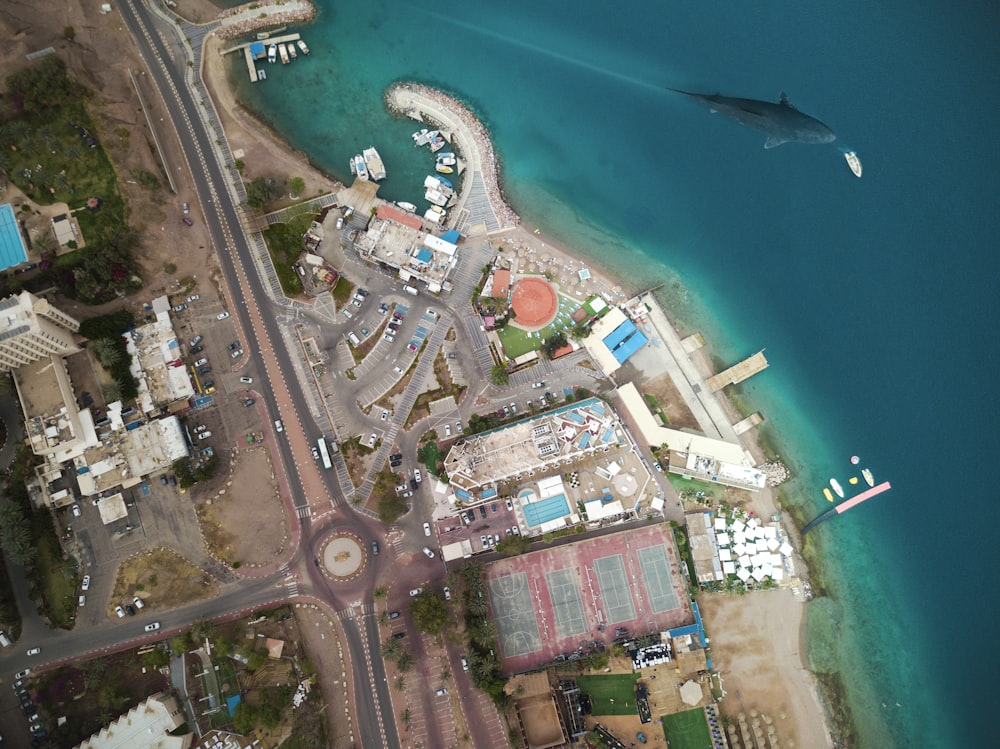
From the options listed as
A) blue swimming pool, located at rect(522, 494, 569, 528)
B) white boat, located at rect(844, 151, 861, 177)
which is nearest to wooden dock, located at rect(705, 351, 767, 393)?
blue swimming pool, located at rect(522, 494, 569, 528)

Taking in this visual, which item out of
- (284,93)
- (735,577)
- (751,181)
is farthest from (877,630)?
(284,93)

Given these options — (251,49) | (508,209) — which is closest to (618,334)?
(508,209)

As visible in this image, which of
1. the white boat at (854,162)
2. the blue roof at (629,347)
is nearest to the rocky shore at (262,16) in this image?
the blue roof at (629,347)

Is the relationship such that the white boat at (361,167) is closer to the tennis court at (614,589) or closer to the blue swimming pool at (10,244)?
the blue swimming pool at (10,244)

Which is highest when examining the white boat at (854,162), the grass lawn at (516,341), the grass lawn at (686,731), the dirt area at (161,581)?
the white boat at (854,162)

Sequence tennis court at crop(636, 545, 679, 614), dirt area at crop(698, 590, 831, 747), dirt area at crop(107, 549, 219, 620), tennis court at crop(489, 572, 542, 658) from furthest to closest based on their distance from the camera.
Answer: dirt area at crop(698, 590, 831, 747)
tennis court at crop(636, 545, 679, 614)
tennis court at crop(489, 572, 542, 658)
dirt area at crop(107, 549, 219, 620)

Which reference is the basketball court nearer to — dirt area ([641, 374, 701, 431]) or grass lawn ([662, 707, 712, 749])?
grass lawn ([662, 707, 712, 749])
